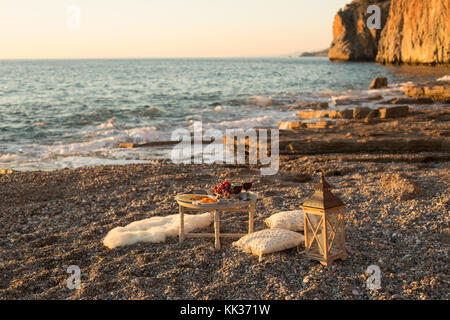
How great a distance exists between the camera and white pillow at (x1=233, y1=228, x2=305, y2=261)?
5.86m

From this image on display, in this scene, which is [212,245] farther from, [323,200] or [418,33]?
[418,33]

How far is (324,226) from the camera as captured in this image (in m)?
Result: 5.41

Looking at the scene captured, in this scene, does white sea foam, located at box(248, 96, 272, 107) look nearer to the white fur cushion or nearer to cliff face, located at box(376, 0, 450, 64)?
the white fur cushion

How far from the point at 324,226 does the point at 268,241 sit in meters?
0.81

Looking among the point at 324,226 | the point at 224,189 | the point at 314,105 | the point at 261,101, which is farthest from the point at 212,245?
the point at 261,101

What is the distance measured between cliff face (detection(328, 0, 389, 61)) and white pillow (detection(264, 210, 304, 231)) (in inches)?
3731

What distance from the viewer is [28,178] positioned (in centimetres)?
1095

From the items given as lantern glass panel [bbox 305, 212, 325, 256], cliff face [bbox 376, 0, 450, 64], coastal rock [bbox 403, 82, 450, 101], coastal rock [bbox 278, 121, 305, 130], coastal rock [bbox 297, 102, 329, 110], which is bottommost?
lantern glass panel [bbox 305, 212, 325, 256]

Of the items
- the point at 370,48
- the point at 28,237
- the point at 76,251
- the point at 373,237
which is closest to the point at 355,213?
the point at 373,237

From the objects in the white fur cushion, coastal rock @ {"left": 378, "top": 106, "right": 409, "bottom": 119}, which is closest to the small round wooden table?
the white fur cushion

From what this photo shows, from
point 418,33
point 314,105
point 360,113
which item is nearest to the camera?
point 360,113

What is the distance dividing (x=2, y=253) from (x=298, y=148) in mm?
7791

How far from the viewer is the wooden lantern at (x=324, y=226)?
542 centimetres
